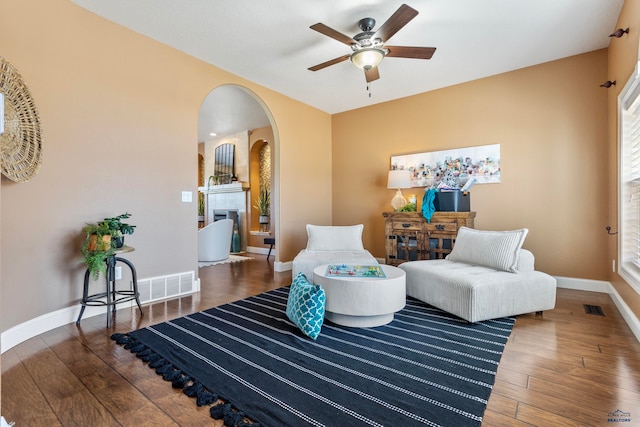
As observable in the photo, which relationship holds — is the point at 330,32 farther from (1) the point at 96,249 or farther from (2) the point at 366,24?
(1) the point at 96,249

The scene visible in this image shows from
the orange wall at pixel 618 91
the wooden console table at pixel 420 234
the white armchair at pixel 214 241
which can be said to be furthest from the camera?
the white armchair at pixel 214 241

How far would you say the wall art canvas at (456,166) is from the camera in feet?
13.5

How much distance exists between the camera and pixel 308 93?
4691 millimetres

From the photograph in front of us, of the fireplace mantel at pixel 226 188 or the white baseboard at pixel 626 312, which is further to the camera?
the fireplace mantel at pixel 226 188

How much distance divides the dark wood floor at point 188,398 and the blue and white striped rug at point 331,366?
93 millimetres

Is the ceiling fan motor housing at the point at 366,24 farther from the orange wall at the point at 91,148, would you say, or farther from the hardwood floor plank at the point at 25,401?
the hardwood floor plank at the point at 25,401

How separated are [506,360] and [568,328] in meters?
0.93

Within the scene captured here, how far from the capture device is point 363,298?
7.84 ft

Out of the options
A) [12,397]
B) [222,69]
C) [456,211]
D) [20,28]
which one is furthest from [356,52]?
[12,397]

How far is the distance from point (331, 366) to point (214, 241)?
4123mm

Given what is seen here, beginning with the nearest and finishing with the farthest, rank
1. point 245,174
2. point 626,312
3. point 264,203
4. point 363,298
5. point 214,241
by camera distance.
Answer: point 363,298, point 626,312, point 214,241, point 264,203, point 245,174

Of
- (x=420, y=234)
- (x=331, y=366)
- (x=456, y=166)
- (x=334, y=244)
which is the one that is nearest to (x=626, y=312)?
(x=420, y=234)

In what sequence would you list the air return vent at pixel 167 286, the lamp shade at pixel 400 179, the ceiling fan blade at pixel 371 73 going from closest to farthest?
1. the air return vent at pixel 167 286
2. the ceiling fan blade at pixel 371 73
3. the lamp shade at pixel 400 179

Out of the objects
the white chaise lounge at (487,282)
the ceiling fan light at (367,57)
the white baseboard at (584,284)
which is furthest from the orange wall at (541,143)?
the ceiling fan light at (367,57)
